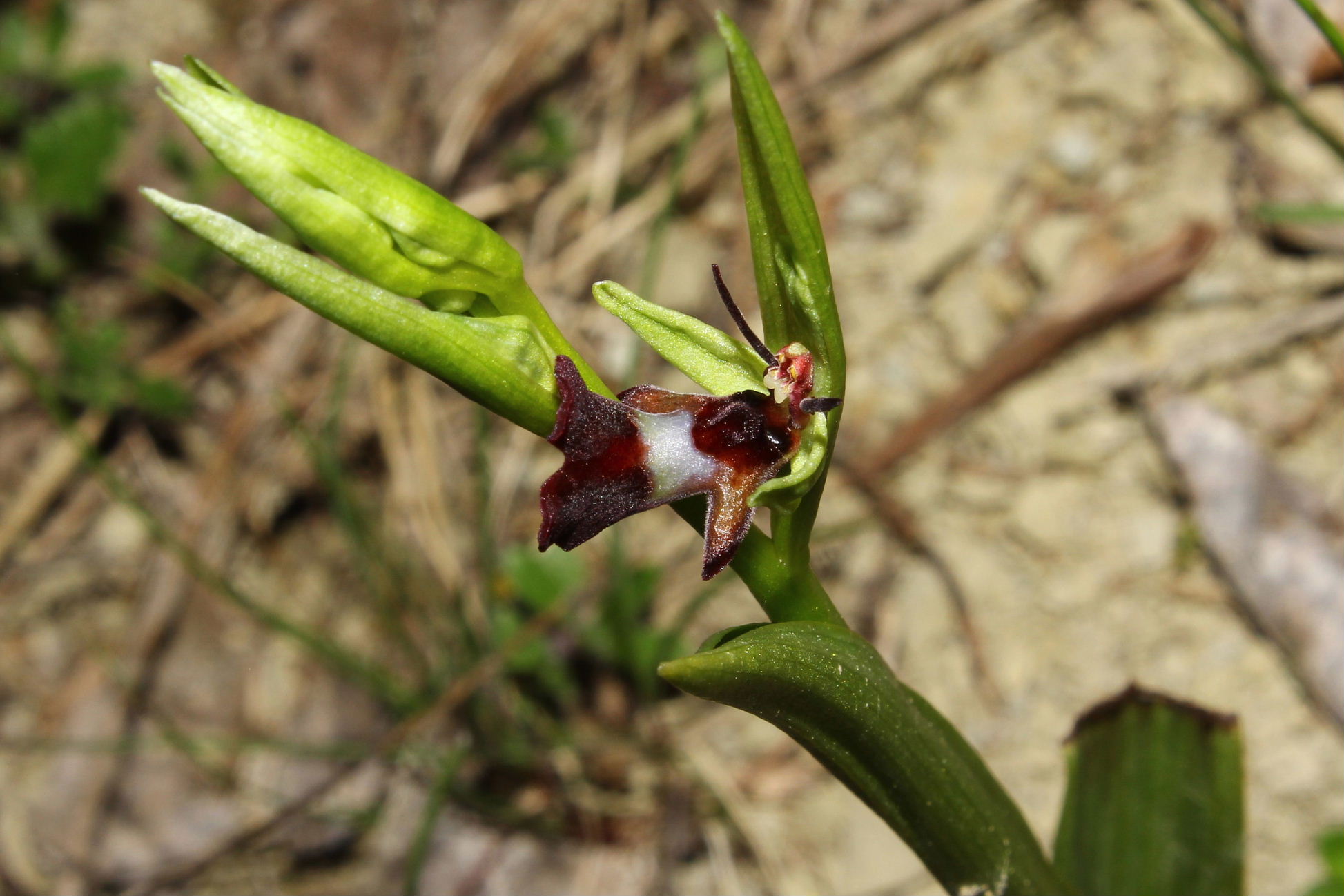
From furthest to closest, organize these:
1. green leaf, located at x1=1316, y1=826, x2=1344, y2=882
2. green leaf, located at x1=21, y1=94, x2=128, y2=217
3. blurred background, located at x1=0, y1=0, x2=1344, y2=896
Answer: green leaf, located at x1=21, y1=94, x2=128, y2=217 → blurred background, located at x1=0, y1=0, x2=1344, y2=896 → green leaf, located at x1=1316, y1=826, x2=1344, y2=882

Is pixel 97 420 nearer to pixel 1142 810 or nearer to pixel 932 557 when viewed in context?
pixel 932 557

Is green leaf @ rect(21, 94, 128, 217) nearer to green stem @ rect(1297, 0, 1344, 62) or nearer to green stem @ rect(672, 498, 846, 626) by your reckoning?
green stem @ rect(672, 498, 846, 626)

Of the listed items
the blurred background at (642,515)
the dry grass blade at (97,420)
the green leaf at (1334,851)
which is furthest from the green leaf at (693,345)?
the dry grass blade at (97,420)

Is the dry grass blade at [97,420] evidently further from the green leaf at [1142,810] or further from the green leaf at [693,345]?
the green leaf at [1142,810]

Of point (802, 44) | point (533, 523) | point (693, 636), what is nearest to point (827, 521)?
point (693, 636)

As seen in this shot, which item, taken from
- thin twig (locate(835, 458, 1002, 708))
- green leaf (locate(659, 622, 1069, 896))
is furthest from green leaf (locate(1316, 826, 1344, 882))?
green leaf (locate(659, 622, 1069, 896))

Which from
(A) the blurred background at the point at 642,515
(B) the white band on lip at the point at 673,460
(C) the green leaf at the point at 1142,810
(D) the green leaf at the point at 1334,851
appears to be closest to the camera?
(B) the white band on lip at the point at 673,460
